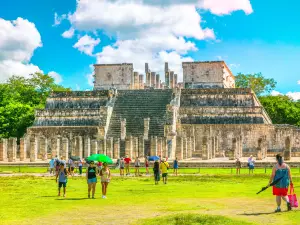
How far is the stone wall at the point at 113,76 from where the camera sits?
72.0 metres

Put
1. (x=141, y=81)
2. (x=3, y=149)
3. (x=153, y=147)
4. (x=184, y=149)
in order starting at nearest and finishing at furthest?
1. (x=153, y=147)
2. (x=184, y=149)
3. (x=3, y=149)
4. (x=141, y=81)

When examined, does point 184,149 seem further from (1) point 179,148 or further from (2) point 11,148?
(2) point 11,148

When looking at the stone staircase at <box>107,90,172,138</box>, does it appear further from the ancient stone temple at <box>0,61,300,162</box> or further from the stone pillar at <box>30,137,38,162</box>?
the stone pillar at <box>30,137,38,162</box>

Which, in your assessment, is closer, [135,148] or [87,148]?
[135,148]

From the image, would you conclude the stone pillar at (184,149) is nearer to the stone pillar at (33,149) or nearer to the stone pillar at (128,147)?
the stone pillar at (128,147)

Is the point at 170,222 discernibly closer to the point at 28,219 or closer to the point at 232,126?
the point at 28,219

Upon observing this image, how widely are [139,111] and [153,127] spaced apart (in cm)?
311

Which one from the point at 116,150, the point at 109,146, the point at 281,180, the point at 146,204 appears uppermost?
the point at 109,146

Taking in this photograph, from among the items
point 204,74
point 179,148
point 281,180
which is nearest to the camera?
point 281,180

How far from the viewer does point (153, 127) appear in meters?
53.2

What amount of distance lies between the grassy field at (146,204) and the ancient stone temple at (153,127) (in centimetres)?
2181

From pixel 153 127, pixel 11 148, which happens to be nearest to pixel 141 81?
pixel 153 127

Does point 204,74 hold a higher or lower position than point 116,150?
higher

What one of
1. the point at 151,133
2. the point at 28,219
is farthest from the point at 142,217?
the point at 151,133
